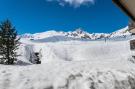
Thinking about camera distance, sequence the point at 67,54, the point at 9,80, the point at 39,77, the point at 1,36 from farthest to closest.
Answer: the point at 67,54, the point at 1,36, the point at 39,77, the point at 9,80

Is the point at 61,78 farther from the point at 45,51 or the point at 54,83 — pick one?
the point at 45,51

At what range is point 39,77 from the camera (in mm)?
5848

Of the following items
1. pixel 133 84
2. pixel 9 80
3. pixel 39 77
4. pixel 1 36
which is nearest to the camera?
pixel 9 80

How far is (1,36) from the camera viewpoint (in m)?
38.4

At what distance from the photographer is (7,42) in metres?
38.1

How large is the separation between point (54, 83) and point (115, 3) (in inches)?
91.8

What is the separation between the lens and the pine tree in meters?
37.9

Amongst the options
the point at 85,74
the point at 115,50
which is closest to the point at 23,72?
the point at 85,74

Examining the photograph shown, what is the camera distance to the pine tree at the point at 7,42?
3794cm

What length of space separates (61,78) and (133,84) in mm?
1962

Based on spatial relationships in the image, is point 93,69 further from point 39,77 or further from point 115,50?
point 115,50

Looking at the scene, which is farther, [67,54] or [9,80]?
[67,54]

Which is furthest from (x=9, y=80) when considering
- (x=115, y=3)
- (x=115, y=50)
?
(x=115, y=50)

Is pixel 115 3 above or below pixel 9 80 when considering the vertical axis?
above
